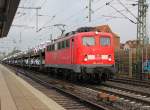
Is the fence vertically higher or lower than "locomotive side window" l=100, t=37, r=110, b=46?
lower

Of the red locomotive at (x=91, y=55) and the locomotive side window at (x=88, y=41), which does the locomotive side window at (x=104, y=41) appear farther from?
the locomotive side window at (x=88, y=41)

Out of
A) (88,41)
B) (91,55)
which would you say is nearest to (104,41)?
(88,41)

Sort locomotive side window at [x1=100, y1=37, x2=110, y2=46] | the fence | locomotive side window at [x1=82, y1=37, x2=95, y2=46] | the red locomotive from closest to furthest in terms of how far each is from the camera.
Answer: the red locomotive
locomotive side window at [x1=82, y1=37, x2=95, y2=46]
locomotive side window at [x1=100, y1=37, x2=110, y2=46]
the fence

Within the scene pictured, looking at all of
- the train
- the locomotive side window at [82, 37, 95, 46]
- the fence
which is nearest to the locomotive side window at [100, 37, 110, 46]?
the train

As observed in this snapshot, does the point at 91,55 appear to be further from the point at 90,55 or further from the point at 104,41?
the point at 104,41

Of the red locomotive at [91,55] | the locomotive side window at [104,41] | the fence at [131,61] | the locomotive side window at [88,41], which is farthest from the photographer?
the fence at [131,61]

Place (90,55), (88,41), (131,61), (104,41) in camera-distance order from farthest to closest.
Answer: (131,61) → (104,41) → (88,41) → (90,55)

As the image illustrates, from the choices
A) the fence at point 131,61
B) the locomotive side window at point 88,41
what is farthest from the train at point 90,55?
the fence at point 131,61

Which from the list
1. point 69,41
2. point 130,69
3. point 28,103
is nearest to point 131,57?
point 130,69

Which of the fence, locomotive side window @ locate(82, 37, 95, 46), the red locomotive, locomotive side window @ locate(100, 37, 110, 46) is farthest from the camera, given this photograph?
the fence

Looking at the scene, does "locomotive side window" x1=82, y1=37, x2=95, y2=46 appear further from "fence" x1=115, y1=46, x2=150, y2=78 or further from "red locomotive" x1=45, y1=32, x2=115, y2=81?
"fence" x1=115, y1=46, x2=150, y2=78

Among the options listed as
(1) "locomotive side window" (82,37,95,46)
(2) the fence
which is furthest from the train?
(2) the fence

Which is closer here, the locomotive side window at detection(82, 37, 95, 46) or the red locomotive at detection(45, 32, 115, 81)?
the red locomotive at detection(45, 32, 115, 81)

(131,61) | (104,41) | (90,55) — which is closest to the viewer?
(90,55)
